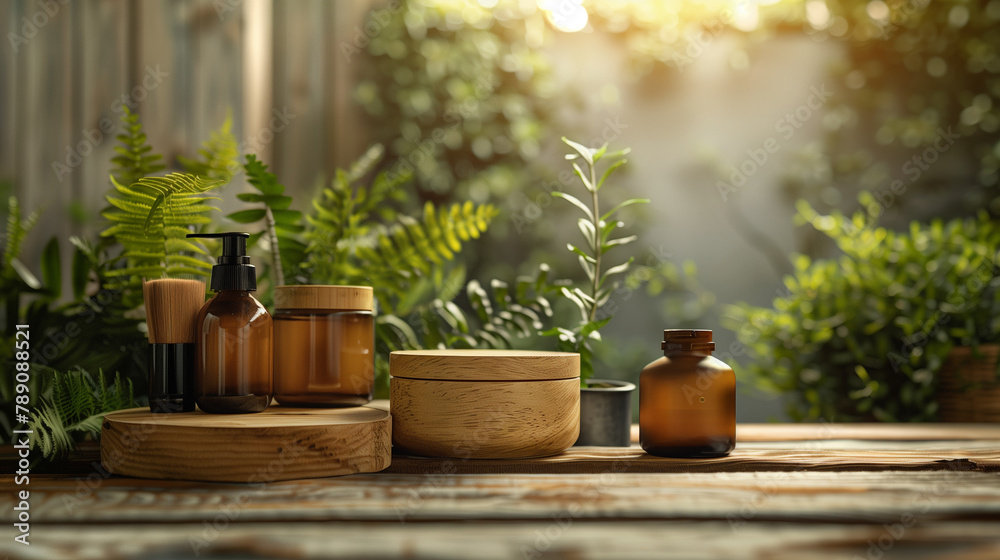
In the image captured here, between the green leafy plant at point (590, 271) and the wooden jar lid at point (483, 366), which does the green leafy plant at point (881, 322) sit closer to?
the green leafy plant at point (590, 271)

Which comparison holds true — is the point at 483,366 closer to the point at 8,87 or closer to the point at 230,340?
the point at 230,340

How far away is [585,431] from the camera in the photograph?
81 cm

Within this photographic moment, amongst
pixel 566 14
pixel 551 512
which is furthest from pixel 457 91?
pixel 551 512

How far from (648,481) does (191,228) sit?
662mm

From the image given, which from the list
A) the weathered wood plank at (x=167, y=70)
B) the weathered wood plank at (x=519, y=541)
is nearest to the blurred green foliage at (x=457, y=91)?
the weathered wood plank at (x=167, y=70)

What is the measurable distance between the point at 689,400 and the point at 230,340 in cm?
47

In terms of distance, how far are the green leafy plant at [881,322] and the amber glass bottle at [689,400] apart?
0.63m

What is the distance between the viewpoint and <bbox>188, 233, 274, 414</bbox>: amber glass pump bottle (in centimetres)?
69

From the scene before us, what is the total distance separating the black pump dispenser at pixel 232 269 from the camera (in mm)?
697

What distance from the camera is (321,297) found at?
0.75 m

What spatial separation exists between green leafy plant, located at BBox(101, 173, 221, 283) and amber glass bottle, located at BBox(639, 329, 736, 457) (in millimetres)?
515

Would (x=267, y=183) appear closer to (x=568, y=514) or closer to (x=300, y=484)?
(x=300, y=484)

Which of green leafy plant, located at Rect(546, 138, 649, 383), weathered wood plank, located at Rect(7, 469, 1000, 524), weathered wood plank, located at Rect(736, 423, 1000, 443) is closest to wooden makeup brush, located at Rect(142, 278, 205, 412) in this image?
weathered wood plank, located at Rect(7, 469, 1000, 524)

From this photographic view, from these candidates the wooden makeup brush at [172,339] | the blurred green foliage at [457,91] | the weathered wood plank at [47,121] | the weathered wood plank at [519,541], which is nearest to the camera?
the weathered wood plank at [519,541]
